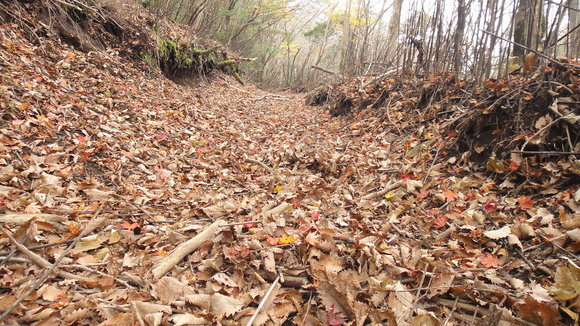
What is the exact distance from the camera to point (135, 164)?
3.24 m

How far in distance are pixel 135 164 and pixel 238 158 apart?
53.5 inches

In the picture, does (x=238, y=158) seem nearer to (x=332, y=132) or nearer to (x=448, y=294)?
(x=332, y=132)

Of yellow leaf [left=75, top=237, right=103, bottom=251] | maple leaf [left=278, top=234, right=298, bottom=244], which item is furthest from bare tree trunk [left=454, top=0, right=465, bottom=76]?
yellow leaf [left=75, top=237, right=103, bottom=251]

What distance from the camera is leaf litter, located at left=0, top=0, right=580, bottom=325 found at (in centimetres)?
130

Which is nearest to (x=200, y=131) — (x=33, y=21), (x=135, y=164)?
(x=135, y=164)

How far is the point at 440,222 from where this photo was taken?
2.07 meters

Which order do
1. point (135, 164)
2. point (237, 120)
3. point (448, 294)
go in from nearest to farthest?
point (448, 294)
point (135, 164)
point (237, 120)

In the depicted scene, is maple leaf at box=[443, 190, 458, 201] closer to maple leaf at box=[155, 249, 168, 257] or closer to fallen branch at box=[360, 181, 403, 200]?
fallen branch at box=[360, 181, 403, 200]

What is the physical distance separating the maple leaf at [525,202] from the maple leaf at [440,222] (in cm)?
51

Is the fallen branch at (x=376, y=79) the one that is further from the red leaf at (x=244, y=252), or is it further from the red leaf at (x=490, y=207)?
the red leaf at (x=244, y=252)

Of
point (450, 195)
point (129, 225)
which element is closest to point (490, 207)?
point (450, 195)

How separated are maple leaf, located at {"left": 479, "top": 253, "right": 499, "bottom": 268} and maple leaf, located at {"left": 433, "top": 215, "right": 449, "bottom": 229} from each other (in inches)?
15.5

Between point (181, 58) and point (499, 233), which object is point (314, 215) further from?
point (181, 58)

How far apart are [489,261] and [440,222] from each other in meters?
0.47
